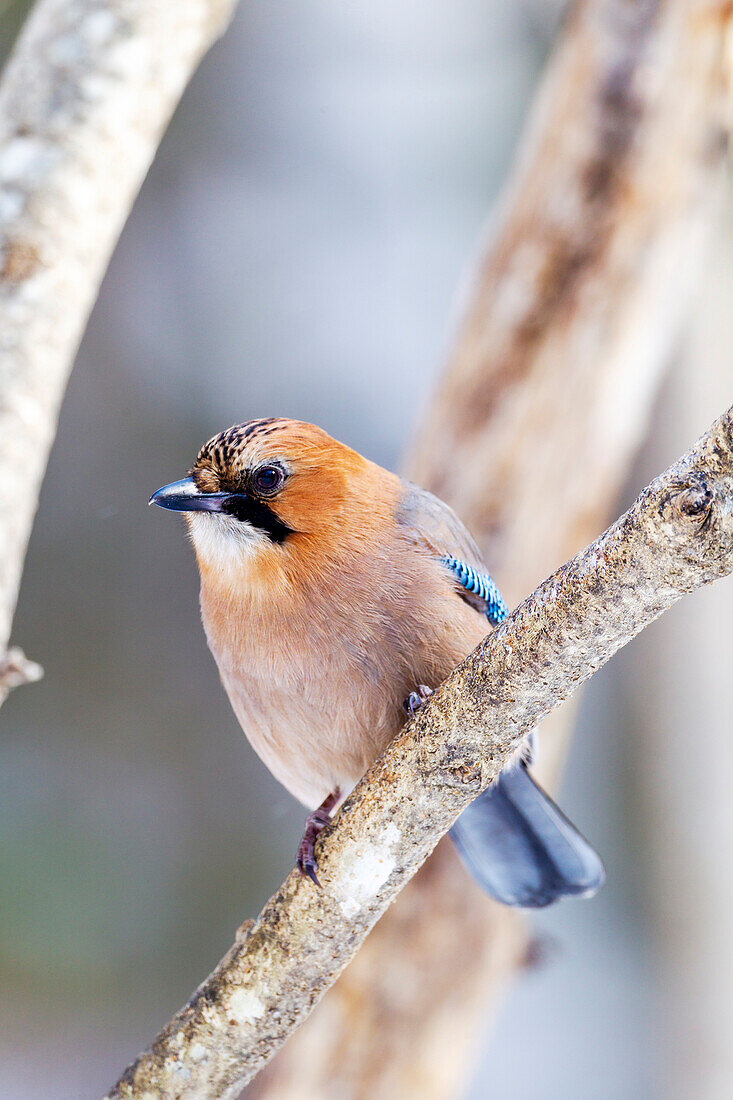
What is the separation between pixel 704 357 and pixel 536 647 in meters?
3.08

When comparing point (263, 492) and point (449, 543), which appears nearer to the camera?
point (263, 492)

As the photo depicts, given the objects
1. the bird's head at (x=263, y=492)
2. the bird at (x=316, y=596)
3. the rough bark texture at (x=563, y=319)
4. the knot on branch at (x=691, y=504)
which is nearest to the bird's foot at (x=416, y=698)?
the bird at (x=316, y=596)

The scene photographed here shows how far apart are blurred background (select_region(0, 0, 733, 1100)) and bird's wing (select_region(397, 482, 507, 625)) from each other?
196cm

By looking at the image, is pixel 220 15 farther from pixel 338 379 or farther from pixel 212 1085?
pixel 212 1085

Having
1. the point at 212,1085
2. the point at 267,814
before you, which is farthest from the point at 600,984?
the point at 212,1085

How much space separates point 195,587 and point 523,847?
2.46 m

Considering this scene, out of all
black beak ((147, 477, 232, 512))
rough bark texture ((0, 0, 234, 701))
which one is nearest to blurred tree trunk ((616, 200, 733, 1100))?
rough bark texture ((0, 0, 234, 701))

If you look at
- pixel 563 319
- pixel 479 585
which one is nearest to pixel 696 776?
pixel 563 319

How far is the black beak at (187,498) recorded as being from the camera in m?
1.57

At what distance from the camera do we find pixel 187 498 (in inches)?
62.8

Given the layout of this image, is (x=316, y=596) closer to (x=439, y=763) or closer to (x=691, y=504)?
(x=439, y=763)

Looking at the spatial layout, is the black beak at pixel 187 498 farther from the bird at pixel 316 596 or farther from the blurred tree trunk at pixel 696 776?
the blurred tree trunk at pixel 696 776

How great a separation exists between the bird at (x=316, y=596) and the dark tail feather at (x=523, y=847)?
0.08 meters

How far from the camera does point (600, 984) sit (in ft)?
14.8
